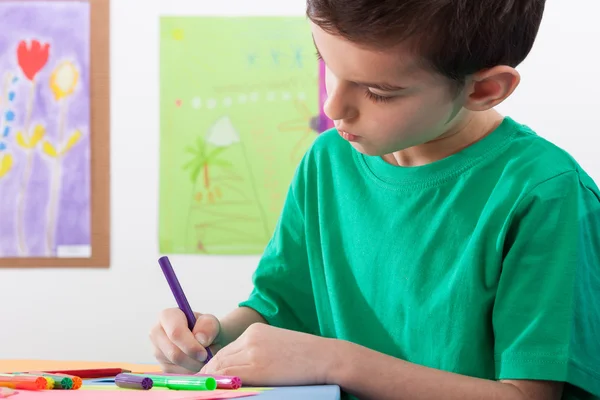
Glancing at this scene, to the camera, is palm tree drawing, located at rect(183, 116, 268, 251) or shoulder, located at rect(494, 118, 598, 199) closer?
shoulder, located at rect(494, 118, 598, 199)

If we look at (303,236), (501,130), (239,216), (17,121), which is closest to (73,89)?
(17,121)

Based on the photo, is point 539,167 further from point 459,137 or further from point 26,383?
point 26,383

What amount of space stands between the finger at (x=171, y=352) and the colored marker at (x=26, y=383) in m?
0.17

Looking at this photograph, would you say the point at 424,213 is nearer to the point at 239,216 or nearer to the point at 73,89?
the point at 239,216

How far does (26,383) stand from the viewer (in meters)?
0.60

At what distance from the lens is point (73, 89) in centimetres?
275

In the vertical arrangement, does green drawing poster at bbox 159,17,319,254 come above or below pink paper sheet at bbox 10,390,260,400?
above

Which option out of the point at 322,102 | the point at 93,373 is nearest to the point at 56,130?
the point at 322,102

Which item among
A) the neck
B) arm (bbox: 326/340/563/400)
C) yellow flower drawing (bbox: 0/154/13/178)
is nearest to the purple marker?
arm (bbox: 326/340/563/400)

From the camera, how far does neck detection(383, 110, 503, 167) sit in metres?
0.78

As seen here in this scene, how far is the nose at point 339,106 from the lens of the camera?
649 millimetres

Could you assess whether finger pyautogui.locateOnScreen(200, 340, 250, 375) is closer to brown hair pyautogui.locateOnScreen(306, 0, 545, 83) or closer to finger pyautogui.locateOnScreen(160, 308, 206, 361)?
finger pyautogui.locateOnScreen(160, 308, 206, 361)

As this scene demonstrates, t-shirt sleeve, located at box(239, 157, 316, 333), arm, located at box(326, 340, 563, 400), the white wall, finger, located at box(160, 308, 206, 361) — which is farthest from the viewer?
the white wall

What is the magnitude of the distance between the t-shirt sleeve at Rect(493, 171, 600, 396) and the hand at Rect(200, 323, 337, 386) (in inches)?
6.2
